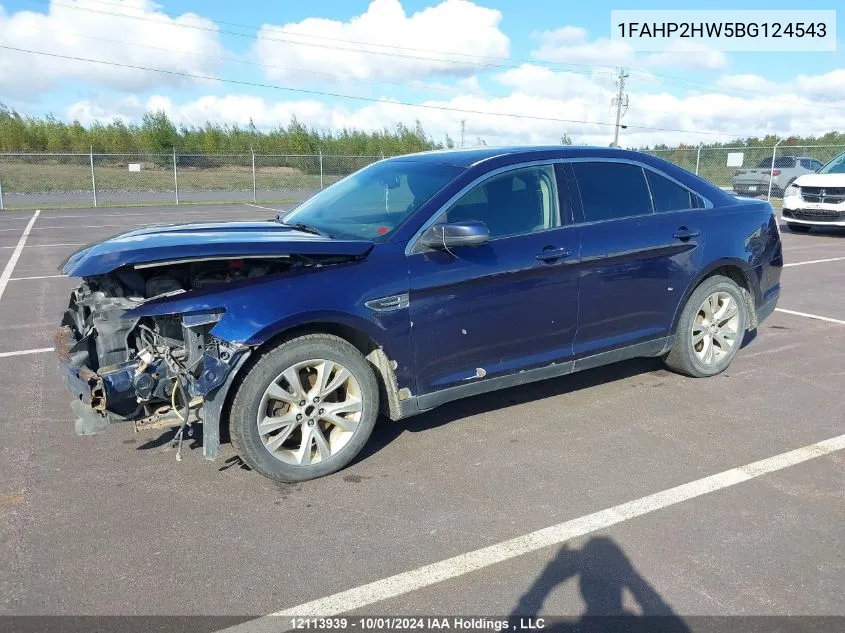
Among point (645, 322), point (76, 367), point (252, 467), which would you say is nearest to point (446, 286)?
point (252, 467)

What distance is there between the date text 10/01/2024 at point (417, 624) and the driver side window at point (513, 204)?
223cm

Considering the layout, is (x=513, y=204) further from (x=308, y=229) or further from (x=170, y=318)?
(x=170, y=318)

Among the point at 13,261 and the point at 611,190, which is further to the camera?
the point at 13,261

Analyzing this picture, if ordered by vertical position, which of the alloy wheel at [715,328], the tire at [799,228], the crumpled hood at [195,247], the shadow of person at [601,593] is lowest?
the shadow of person at [601,593]

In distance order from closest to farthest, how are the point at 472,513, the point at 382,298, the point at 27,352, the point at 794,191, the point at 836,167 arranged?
the point at 472,513, the point at 382,298, the point at 27,352, the point at 794,191, the point at 836,167

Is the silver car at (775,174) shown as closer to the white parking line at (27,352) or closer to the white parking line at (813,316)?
the white parking line at (813,316)

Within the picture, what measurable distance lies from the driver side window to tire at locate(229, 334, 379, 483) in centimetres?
106

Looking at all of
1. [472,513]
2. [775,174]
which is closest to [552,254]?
[472,513]

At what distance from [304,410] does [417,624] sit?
4.60 ft

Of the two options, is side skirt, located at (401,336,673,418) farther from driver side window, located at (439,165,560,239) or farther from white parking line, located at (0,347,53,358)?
white parking line, located at (0,347,53,358)

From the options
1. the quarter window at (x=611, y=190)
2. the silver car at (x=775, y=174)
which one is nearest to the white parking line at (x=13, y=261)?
the quarter window at (x=611, y=190)

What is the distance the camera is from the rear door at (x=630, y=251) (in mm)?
4633

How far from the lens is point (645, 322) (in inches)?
196

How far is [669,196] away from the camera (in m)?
5.17
